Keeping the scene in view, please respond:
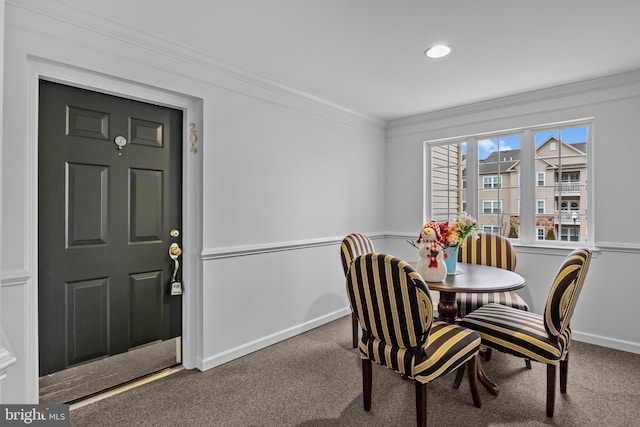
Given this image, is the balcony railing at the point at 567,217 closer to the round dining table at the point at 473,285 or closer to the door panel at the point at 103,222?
the round dining table at the point at 473,285

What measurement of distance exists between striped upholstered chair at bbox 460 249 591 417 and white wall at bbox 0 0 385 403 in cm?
178

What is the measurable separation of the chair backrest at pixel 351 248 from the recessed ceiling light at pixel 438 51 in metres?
1.59

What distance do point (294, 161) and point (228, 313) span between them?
153 cm

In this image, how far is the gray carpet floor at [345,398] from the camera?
211 cm

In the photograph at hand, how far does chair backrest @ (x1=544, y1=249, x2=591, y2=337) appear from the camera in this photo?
198cm

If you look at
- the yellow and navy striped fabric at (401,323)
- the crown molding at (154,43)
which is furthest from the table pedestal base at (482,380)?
the crown molding at (154,43)

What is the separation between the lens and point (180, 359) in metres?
2.79

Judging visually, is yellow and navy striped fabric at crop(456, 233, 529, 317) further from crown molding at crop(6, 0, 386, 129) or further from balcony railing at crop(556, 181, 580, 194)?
crown molding at crop(6, 0, 386, 129)

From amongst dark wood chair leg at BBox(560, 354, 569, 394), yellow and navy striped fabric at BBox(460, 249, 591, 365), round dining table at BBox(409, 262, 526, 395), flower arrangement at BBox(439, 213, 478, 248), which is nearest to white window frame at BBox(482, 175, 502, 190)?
round dining table at BBox(409, 262, 526, 395)

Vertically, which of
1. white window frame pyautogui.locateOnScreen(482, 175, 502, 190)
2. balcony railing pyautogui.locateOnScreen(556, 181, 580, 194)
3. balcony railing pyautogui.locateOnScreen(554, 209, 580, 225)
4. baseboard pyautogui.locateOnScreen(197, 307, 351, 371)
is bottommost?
baseboard pyautogui.locateOnScreen(197, 307, 351, 371)

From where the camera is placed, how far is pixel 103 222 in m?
2.35

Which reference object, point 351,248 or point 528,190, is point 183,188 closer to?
point 351,248

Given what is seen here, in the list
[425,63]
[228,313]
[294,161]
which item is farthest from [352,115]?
[228,313]

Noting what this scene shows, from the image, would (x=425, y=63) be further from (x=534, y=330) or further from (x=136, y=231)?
(x=136, y=231)
